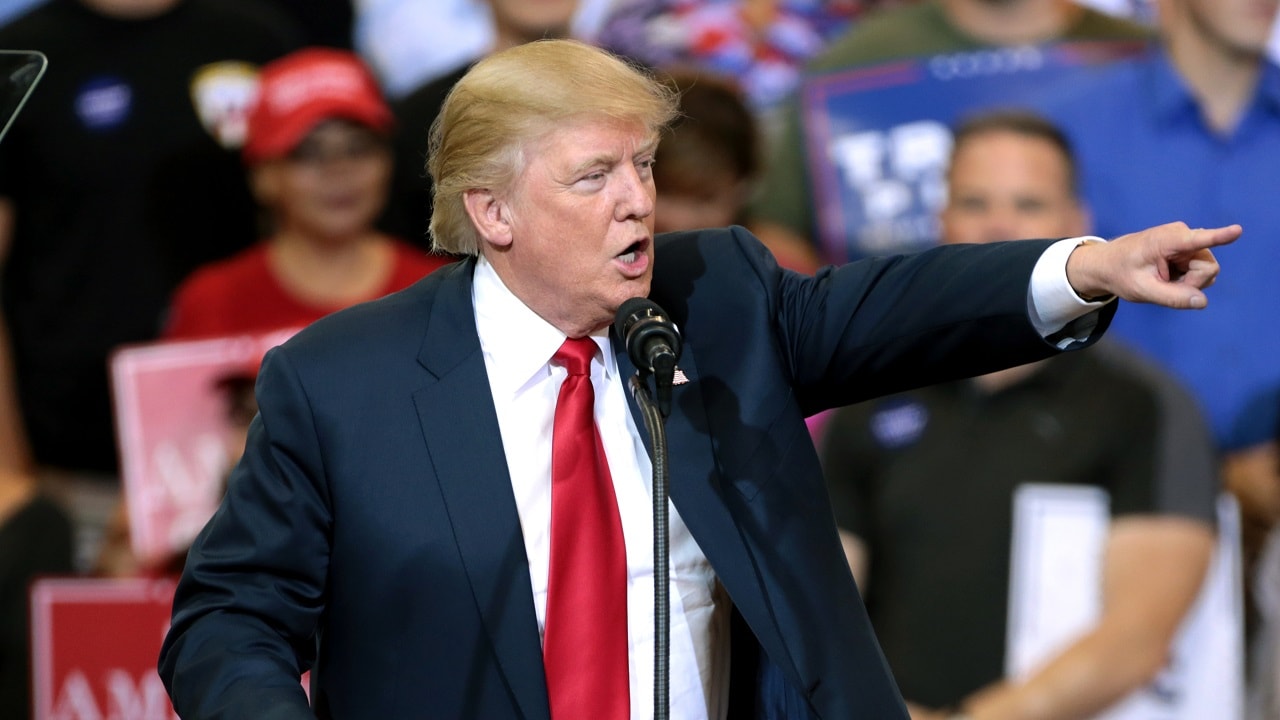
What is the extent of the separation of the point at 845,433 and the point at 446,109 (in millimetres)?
2252

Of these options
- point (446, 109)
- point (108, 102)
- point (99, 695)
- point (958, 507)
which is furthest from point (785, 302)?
point (108, 102)

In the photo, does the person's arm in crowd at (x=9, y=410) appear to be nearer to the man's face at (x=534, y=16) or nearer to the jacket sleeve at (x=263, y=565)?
the man's face at (x=534, y=16)

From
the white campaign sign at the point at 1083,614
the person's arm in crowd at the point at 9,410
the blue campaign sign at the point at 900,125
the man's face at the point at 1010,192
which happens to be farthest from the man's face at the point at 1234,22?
the person's arm in crowd at the point at 9,410

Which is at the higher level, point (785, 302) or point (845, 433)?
point (785, 302)

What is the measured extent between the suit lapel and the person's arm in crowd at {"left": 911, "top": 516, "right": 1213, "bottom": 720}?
224 cm

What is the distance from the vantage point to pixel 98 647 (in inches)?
165

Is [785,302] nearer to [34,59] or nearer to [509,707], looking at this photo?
[509,707]

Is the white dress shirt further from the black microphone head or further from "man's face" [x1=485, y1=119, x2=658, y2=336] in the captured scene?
the black microphone head

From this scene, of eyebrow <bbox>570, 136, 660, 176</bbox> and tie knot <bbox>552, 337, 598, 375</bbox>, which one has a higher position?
eyebrow <bbox>570, 136, 660, 176</bbox>

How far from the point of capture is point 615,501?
205 cm

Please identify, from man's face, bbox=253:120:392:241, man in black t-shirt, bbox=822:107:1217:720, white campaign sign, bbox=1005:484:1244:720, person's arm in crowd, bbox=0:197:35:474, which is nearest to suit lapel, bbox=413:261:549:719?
man in black t-shirt, bbox=822:107:1217:720

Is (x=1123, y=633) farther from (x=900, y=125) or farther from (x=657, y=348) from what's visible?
(x=657, y=348)

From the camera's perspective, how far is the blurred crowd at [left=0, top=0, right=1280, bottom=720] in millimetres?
4043

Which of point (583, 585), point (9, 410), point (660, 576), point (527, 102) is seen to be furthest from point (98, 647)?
point (660, 576)
